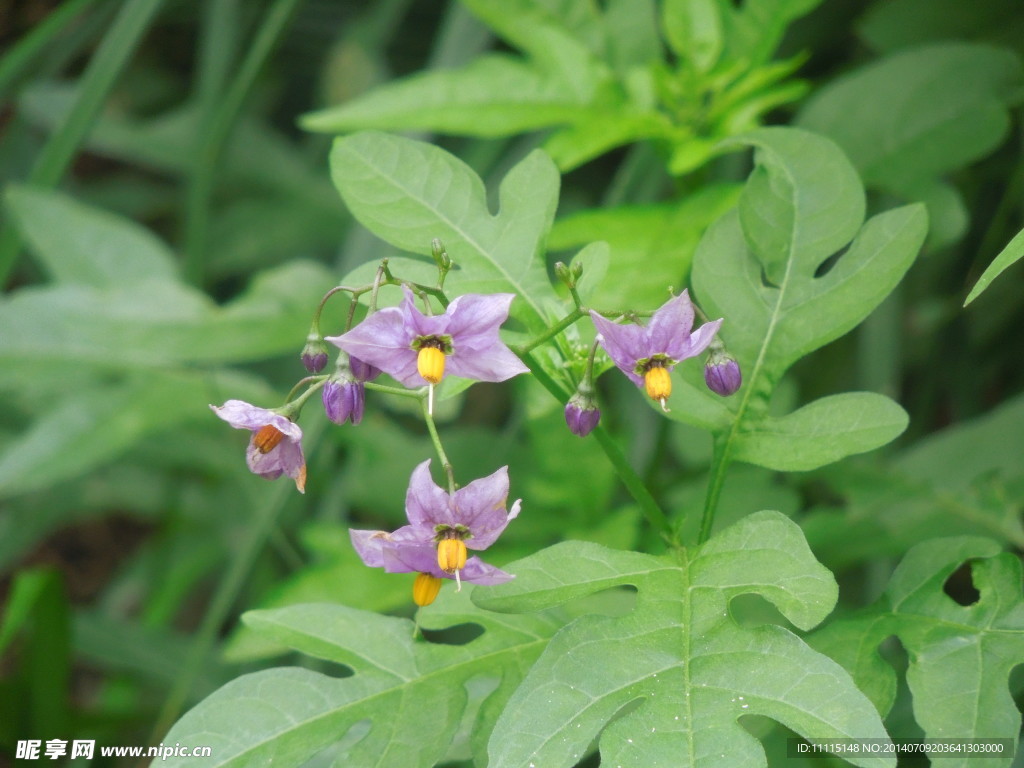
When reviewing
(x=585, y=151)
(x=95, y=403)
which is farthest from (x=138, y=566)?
(x=585, y=151)

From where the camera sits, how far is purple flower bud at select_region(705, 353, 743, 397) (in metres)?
1.03

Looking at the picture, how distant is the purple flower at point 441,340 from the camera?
93 centimetres

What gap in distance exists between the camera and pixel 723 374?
3.38 ft

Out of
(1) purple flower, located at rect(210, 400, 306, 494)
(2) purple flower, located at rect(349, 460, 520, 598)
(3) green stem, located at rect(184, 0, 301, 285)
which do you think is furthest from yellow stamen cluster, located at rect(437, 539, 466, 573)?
(3) green stem, located at rect(184, 0, 301, 285)

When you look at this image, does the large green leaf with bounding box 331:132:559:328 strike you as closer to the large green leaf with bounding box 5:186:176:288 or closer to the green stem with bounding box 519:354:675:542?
the green stem with bounding box 519:354:675:542

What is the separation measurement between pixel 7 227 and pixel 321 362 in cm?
169

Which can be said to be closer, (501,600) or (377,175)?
(501,600)

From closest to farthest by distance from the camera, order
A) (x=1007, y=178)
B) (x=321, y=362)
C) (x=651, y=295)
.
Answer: (x=321, y=362)
(x=651, y=295)
(x=1007, y=178)

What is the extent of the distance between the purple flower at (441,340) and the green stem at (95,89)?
152 centimetres

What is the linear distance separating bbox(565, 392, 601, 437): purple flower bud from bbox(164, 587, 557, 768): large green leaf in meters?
0.28

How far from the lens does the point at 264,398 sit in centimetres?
222

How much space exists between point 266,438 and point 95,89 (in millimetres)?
1461

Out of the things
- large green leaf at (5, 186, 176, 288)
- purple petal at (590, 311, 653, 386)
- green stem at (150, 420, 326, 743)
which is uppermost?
purple petal at (590, 311, 653, 386)

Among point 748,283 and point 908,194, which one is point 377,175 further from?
point 908,194
